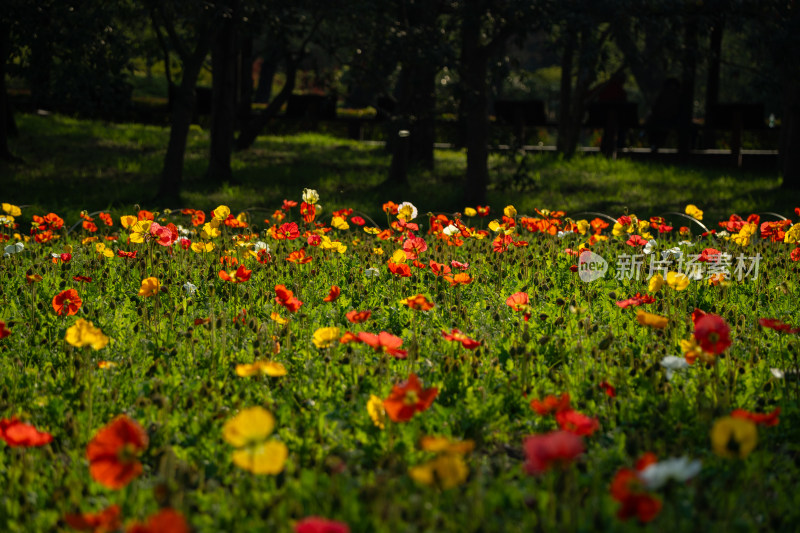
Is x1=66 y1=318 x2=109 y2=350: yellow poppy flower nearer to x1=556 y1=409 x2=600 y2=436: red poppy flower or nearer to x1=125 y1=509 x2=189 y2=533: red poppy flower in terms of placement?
x1=125 y1=509 x2=189 y2=533: red poppy flower

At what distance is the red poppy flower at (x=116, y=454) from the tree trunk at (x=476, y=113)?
9405 mm

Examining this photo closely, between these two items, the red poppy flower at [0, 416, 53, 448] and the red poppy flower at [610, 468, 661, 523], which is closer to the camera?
the red poppy flower at [610, 468, 661, 523]

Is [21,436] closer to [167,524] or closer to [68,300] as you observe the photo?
[167,524]

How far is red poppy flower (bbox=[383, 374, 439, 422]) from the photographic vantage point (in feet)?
7.45

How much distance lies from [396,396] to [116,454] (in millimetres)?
686

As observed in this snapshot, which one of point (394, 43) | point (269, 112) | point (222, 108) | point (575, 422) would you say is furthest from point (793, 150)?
point (575, 422)

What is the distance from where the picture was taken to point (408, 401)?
2.30 meters

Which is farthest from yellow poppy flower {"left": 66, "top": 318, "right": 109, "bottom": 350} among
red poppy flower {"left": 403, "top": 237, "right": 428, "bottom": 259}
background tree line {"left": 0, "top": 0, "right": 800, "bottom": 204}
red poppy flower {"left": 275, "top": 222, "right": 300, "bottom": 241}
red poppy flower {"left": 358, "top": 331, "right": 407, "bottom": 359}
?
→ background tree line {"left": 0, "top": 0, "right": 800, "bottom": 204}

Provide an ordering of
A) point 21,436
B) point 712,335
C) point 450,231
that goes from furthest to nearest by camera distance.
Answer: point 450,231
point 712,335
point 21,436

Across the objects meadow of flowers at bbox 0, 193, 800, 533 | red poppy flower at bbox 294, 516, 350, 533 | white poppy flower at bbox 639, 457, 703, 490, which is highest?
white poppy flower at bbox 639, 457, 703, 490

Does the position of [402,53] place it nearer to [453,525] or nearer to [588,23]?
[588,23]

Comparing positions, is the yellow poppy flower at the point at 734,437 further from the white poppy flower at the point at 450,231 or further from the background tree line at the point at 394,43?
the background tree line at the point at 394,43

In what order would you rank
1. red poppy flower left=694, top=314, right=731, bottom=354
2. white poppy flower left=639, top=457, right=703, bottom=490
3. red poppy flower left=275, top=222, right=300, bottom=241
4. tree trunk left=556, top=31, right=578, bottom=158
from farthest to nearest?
tree trunk left=556, top=31, right=578, bottom=158, red poppy flower left=275, top=222, right=300, bottom=241, red poppy flower left=694, top=314, right=731, bottom=354, white poppy flower left=639, top=457, right=703, bottom=490


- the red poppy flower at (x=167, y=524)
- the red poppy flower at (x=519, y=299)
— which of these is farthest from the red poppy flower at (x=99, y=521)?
the red poppy flower at (x=519, y=299)
